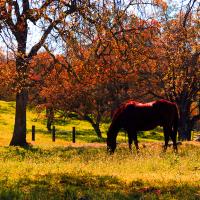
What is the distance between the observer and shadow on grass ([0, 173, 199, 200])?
341 inches

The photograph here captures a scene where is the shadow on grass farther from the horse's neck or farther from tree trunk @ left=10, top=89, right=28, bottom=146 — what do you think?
tree trunk @ left=10, top=89, right=28, bottom=146

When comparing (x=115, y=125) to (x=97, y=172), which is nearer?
(x=97, y=172)

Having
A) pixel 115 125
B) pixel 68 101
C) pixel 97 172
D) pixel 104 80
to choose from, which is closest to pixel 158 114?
pixel 115 125

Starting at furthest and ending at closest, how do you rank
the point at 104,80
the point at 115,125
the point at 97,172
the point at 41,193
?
1. the point at 104,80
2. the point at 115,125
3. the point at 97,172
4. the point at 41,193

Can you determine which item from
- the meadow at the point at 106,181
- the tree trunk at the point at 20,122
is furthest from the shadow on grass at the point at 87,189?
the tree trunk at the point at 20,122

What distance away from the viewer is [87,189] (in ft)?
31.0

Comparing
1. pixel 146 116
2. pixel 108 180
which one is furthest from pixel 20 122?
pixel 108 180

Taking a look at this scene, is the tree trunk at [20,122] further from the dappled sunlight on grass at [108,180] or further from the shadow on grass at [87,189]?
the shadow on grass at [87,189]

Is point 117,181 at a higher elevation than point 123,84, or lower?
lower

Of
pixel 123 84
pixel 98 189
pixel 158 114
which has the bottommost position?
pixel 98 189

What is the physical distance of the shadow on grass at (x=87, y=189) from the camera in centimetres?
866

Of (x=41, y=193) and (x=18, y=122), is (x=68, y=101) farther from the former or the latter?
(x=41, y=193)

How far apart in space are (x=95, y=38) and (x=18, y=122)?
518 inches

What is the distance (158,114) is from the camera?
68.4ft
